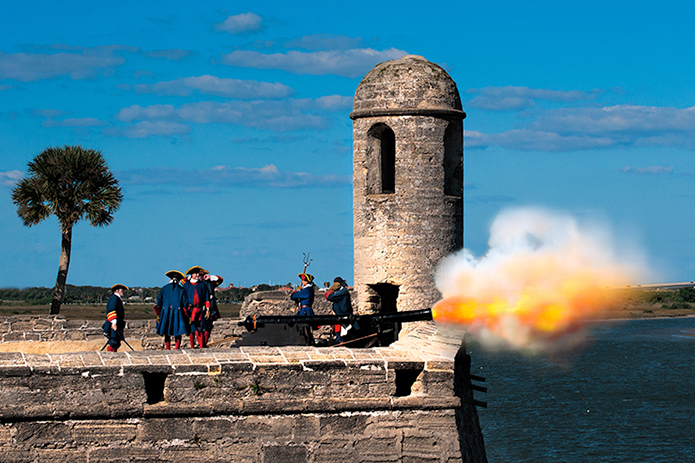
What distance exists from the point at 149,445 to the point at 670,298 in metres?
79.7

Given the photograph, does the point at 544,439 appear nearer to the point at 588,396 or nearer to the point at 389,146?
the point at 588,396

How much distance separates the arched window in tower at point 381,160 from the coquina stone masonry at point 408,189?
5 cm

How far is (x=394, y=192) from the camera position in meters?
17.1

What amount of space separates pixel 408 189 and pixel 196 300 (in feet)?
16.9

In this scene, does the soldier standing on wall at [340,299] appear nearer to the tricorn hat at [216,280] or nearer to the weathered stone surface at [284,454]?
the tricorn hat at [216,280]

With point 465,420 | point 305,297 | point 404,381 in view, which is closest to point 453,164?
point 305,297

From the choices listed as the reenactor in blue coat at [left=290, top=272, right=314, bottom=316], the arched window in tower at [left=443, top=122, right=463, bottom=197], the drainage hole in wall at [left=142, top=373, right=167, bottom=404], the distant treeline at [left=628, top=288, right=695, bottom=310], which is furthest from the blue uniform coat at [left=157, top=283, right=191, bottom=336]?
the distant treeline at [left=628, top=288, right=695, bottom=310]

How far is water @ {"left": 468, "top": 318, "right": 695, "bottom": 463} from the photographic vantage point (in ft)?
83.0

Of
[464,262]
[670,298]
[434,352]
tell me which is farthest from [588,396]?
[670,298]

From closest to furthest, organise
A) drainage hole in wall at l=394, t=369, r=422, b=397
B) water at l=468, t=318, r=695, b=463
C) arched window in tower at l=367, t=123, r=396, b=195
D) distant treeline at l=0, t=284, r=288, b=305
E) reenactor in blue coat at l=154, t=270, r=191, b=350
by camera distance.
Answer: drainage hole in wall at l=394, t=369, r=422, b=397, reenactor in blue coat at l=154, t=270, r=191, b=350, arched window in tower at l=367, t=123, r=396, b=195, water at l=468, t=318, r=695, b=463, distant treeline at l=0, t=284, r=288, b=305

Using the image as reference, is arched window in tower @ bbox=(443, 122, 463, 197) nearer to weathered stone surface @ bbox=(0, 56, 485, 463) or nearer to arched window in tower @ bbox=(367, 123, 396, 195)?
arched window in tower @ bbox=(367, 123, 396, 195)

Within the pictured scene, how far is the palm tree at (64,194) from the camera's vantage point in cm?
2594

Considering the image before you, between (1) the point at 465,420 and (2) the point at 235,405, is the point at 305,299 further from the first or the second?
(2) the point at 235,405

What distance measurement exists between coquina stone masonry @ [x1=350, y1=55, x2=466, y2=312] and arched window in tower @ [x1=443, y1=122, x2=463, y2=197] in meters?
0.06
